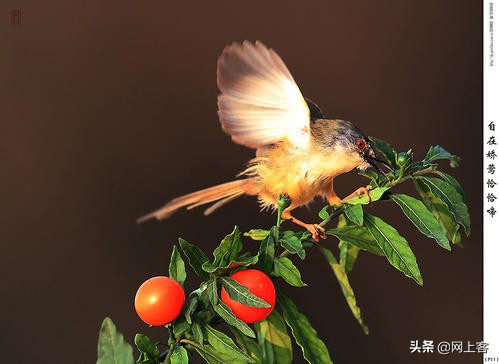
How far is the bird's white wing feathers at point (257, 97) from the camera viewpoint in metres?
0.67

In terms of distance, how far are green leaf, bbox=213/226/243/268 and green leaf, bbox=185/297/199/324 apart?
34mm

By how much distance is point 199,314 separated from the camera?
0.50 metres

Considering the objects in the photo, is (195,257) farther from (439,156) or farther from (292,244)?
(439,156)

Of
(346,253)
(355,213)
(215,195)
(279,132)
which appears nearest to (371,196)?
(355,213)

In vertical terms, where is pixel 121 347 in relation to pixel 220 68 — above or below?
below

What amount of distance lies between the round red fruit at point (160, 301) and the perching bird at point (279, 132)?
0.17 meters

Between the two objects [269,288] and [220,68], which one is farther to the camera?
[220,68]

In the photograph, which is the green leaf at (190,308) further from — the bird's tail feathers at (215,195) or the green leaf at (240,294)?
the bird's tail feathers at (215,195)

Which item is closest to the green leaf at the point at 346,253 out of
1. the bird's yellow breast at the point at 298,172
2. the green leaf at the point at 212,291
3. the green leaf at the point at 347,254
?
the green leaf at the point at 347,254

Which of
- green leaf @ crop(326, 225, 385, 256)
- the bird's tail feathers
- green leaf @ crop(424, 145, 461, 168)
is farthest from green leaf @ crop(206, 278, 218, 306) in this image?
the bird's tail feathers

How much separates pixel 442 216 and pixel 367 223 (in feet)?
0.41

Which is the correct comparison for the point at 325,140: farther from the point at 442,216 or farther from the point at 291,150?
the point at 442,216
